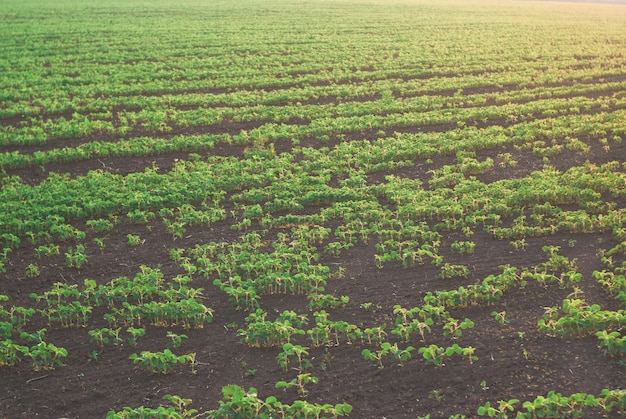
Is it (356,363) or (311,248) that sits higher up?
(311,248)

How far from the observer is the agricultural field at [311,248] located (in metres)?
7.11

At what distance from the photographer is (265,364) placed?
24.7 feet

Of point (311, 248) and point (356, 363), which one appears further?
point (311, 248)

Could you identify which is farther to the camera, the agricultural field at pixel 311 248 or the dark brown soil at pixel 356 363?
the agricultural field at pixel 311 248

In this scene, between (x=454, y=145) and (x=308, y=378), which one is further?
(x=454, y=145)

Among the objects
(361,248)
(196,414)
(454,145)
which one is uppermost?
(454,145)

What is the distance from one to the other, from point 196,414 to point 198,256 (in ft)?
12.3

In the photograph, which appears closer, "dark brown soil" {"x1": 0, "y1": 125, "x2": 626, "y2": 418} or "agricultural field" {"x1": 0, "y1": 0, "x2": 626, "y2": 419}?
"dark brown soil" {"x1": 0, "y1": 125, "x2": 626, "y2": 418}

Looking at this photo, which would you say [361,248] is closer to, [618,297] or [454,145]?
[618,297]

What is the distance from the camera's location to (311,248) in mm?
10133

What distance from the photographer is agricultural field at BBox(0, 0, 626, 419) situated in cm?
711

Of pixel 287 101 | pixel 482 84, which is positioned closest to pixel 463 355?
pixel 287 101

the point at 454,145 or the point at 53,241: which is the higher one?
the point at 454,145

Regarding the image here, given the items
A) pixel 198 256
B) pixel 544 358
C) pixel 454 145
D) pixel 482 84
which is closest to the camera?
pixel 544 358
